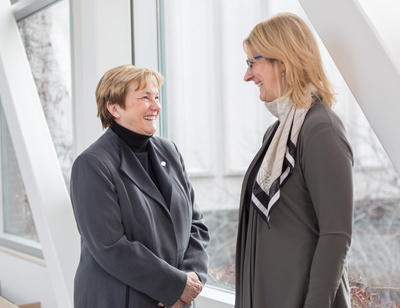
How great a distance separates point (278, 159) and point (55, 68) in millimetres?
2826

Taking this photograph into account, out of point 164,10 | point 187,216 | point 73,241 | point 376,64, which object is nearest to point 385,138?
point 376,64

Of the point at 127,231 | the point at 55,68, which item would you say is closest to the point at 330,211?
the point at 127,231

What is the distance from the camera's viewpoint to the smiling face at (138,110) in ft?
6.17

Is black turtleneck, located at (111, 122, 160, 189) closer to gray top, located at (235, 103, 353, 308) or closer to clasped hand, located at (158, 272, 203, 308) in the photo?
clasped hand, located at (158, 272, 203, 308)

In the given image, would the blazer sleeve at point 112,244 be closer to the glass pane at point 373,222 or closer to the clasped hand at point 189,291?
the clasped hand at point 189,291

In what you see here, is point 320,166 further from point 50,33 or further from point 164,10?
point 50,33

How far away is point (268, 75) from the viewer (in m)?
1.45

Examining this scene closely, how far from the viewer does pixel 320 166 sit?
1.28 metres

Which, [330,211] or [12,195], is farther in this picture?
[12,195]

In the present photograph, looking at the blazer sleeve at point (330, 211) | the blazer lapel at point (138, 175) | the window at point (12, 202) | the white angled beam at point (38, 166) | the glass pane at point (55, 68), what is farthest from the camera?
the window at point (12, 202)

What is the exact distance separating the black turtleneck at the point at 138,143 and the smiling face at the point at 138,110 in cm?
2

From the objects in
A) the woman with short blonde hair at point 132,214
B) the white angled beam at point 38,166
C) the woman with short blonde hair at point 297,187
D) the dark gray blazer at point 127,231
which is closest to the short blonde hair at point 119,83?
the woman with short blonde hair at point 132,214

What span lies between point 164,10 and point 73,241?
1.48 metres

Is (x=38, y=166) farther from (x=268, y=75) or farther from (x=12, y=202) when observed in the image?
(x=268, y=75)
